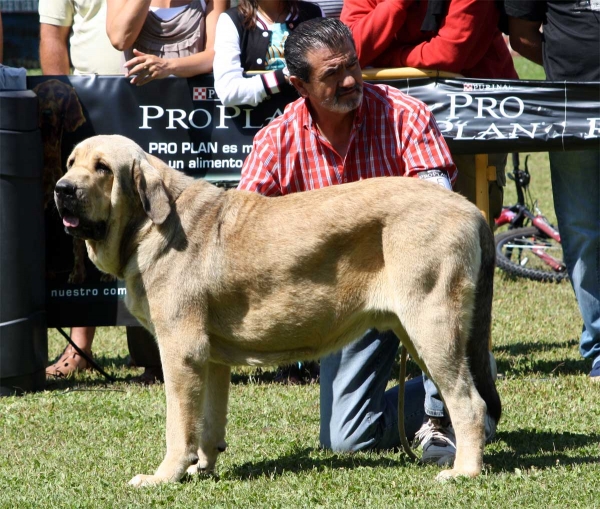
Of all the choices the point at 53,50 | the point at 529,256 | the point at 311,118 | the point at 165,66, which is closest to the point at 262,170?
the point at 311,118

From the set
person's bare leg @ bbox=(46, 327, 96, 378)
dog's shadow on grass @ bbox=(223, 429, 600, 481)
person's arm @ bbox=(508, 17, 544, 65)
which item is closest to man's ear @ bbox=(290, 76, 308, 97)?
dog's shadow on grass @ bbox=(223, 429, 600, 481)

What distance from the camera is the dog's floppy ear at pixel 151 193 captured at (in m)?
4.48

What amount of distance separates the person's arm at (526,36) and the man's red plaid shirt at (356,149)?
7.33 feet

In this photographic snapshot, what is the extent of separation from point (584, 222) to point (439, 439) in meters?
2.60

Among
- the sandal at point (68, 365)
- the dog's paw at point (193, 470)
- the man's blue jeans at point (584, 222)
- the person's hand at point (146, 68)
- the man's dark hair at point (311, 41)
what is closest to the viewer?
the dog's paw at point (193, 470)

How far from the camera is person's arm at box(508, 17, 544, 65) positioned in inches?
275

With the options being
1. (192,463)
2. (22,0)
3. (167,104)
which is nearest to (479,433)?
(192,463)

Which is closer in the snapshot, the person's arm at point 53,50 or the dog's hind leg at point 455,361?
the dog's hind leg at point 455,361

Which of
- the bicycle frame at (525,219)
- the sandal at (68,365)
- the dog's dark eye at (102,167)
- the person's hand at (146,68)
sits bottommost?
the sandal at (68,365)

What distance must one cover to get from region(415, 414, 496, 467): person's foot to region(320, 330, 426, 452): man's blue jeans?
175 mm

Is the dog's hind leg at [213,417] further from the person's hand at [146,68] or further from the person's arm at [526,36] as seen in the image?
the person's arm at [526,36]

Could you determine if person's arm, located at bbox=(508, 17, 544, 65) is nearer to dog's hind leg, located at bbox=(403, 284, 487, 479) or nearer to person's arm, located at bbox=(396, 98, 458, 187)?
person's arm, located at bbox=(396, 98, 458, 187)

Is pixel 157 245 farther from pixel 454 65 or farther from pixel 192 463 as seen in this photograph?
pixel 454 65

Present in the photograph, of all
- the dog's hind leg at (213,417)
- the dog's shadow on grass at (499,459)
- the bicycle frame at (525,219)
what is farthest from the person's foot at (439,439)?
the bicycle frame at (525,219)
